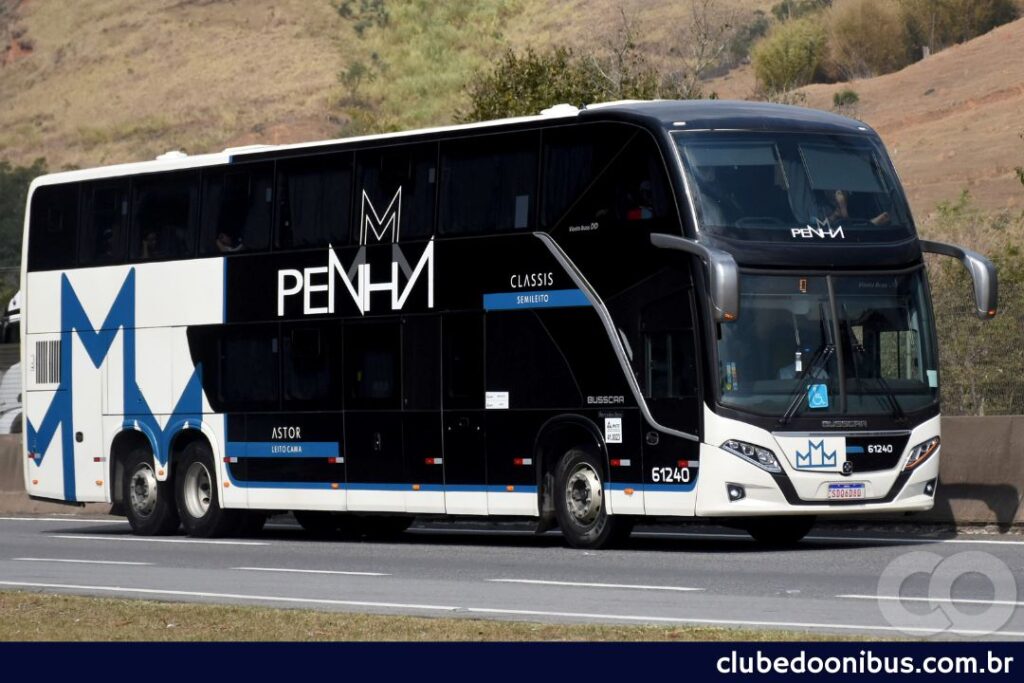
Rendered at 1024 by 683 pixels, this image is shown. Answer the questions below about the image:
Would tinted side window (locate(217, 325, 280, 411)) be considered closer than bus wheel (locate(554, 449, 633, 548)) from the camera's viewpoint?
No

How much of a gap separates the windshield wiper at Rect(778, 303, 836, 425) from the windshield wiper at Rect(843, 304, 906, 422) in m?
0.20

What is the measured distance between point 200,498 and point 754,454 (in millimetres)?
8461

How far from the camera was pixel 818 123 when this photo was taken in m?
19.2

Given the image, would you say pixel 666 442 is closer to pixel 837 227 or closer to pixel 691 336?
pixel 691 336

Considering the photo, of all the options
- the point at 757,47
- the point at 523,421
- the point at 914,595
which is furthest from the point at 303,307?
the point at 757,47

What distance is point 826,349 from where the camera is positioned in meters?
18.2

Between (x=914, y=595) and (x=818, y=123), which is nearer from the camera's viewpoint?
(x=914, y=595)

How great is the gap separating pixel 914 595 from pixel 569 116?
7319 millimetres

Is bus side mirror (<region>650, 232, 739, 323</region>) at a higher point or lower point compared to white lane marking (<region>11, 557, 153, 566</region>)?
higher

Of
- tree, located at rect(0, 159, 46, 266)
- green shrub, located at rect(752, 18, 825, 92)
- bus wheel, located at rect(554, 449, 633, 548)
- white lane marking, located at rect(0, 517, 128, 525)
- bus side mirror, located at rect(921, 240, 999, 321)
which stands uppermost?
green shrub, located at rect(752, 18, 825, 92)

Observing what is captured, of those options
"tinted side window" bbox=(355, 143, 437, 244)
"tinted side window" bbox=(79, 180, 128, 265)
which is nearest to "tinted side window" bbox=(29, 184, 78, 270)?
"tinted side window" bbox=(79, 180, 128, 265)

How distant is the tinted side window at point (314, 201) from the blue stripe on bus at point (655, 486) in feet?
15.5

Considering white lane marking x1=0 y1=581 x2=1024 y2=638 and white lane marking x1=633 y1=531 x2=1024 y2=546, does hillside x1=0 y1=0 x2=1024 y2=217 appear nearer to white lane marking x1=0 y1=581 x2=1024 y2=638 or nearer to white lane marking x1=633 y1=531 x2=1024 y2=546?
white lane marking x1=633 y1=531 x2=1024 y2=546

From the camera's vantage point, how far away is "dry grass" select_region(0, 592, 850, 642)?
11.4m
